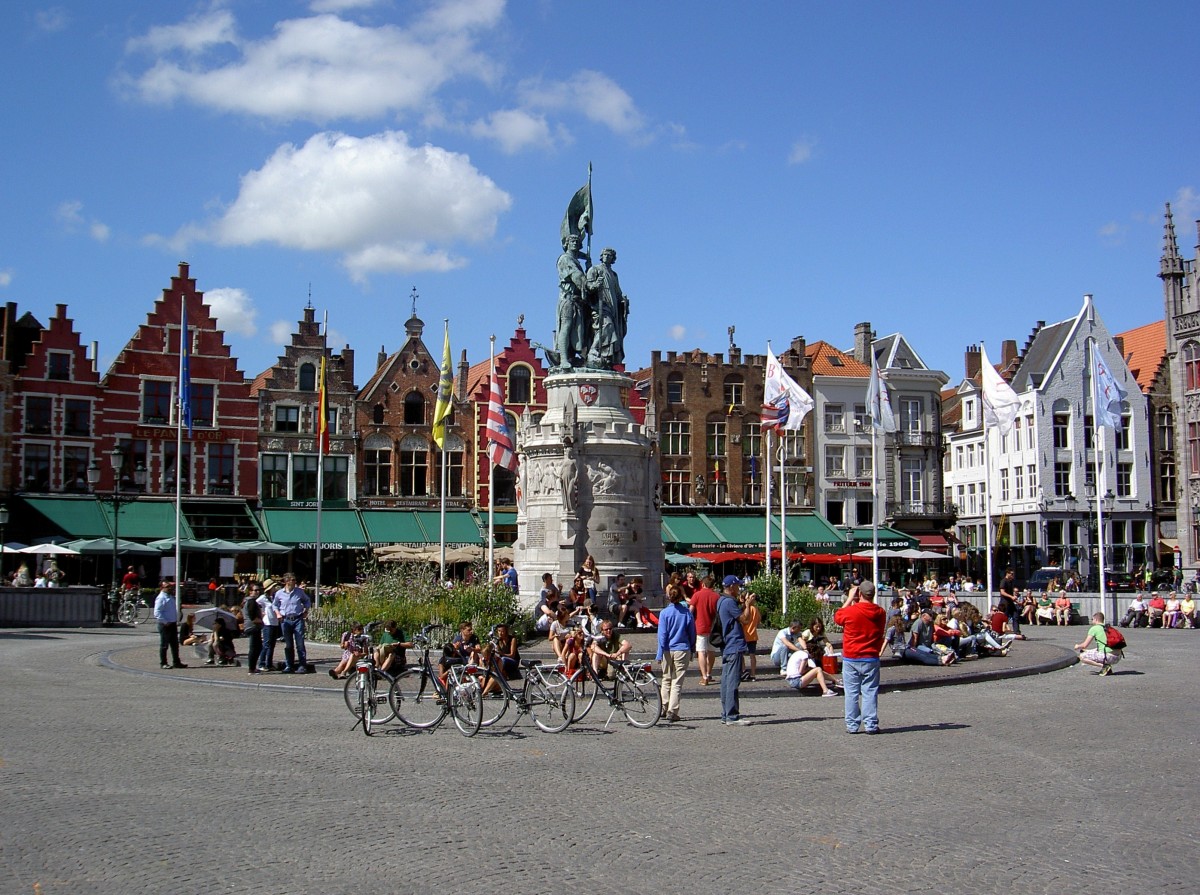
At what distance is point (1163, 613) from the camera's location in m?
36.4

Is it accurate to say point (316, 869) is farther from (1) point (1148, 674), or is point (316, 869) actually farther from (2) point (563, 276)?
(2) point (563, 276)

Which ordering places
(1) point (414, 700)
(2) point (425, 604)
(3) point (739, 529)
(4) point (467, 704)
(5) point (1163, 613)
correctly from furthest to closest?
(3) point (739, 529)
(5) point (1163, 613)
(2) point (425, 604)
(1) point (414, 700)
(4) point (467, 704)

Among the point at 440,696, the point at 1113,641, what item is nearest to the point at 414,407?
the point at 1113,641

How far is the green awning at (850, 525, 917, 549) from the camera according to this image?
5731 cm

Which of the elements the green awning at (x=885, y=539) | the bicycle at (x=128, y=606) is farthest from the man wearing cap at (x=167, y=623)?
the green awning at (x=885, y=539)

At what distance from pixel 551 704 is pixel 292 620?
7.12m

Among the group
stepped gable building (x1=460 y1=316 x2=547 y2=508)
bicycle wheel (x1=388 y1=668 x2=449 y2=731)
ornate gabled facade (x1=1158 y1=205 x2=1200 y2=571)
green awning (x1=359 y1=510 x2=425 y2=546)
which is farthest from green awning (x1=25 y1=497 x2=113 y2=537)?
ornate gabled facade (x1=1158 y1=205 x2=1200 y2=571)

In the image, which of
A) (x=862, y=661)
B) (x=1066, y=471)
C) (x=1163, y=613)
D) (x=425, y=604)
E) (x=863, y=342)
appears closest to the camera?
(x=862, y=661)

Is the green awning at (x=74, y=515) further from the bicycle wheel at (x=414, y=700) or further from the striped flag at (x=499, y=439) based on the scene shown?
the bicycle wheel at (x=414, y=700)

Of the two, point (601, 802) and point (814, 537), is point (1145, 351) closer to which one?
point (814, 537)

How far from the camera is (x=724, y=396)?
6206cm

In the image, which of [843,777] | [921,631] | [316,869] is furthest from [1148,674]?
[316,869]

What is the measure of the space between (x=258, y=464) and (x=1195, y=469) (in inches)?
1723

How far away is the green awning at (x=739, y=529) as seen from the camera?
5653cm
